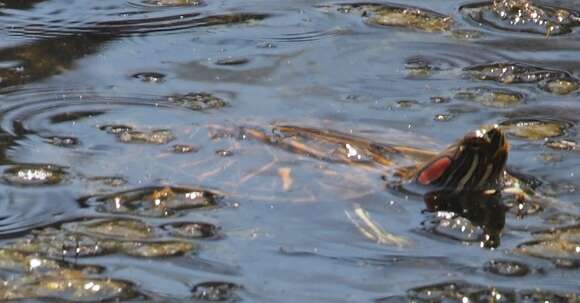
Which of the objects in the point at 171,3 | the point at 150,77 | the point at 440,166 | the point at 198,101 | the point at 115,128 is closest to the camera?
the point at 440,166

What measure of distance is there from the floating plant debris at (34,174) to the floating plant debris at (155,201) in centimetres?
19

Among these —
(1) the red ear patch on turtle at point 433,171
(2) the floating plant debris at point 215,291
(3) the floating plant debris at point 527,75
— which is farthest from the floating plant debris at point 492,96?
(2) the floating plant debris at point 215,291

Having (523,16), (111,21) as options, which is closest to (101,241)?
(111,21)

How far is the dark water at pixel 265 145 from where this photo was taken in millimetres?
4016

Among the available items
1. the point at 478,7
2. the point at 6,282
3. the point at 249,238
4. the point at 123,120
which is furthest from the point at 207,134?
the point at 478,7

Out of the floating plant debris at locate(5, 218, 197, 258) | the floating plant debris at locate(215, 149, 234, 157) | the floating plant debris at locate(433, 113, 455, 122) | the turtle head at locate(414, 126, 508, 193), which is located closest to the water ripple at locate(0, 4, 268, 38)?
the floating plant debris at locate(433, 113, 455, 122)

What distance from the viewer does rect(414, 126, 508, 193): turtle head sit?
450 cm

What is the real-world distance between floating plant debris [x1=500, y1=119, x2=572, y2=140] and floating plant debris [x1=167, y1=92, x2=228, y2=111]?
0.96 meters

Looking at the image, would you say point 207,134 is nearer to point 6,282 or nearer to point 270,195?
point 270,195

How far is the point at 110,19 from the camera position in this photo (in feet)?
20.3

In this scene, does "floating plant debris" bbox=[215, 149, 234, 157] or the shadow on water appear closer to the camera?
the shadow on water

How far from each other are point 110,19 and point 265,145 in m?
1.60

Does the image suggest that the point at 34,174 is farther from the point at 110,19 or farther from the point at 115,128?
the point at 110,19

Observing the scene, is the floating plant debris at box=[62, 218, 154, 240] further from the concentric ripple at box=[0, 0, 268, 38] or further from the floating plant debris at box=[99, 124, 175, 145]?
the concentric ripple at box=[0, 0, 268, 38]
